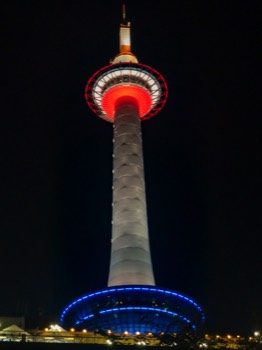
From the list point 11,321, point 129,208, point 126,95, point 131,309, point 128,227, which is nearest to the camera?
point 131,309

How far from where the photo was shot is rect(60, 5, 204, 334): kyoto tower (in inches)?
2393

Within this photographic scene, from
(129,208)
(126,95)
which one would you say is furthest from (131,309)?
(126,95)

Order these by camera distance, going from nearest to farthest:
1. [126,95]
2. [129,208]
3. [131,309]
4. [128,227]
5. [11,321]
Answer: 1. [131,309]
2. [128,227]
3. [11,321]
4. [129,208]
5. [126,95]

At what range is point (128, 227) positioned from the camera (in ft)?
234

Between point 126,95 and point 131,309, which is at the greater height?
point 126,95

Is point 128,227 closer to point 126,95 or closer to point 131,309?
point 131,309

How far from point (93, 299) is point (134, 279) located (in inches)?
259

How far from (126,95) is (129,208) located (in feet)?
70.1

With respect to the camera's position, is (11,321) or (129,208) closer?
(11,321)

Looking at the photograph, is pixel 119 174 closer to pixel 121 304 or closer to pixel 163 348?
pixel 121 304

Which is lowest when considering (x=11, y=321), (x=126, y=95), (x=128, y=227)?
(x=11, y=321)

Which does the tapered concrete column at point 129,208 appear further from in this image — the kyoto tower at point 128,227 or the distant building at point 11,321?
the distant building at point 11,321

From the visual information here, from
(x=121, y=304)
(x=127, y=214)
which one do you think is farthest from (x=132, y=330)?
(x=127, y=214)

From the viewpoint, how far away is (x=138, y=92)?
87625 millimetres
